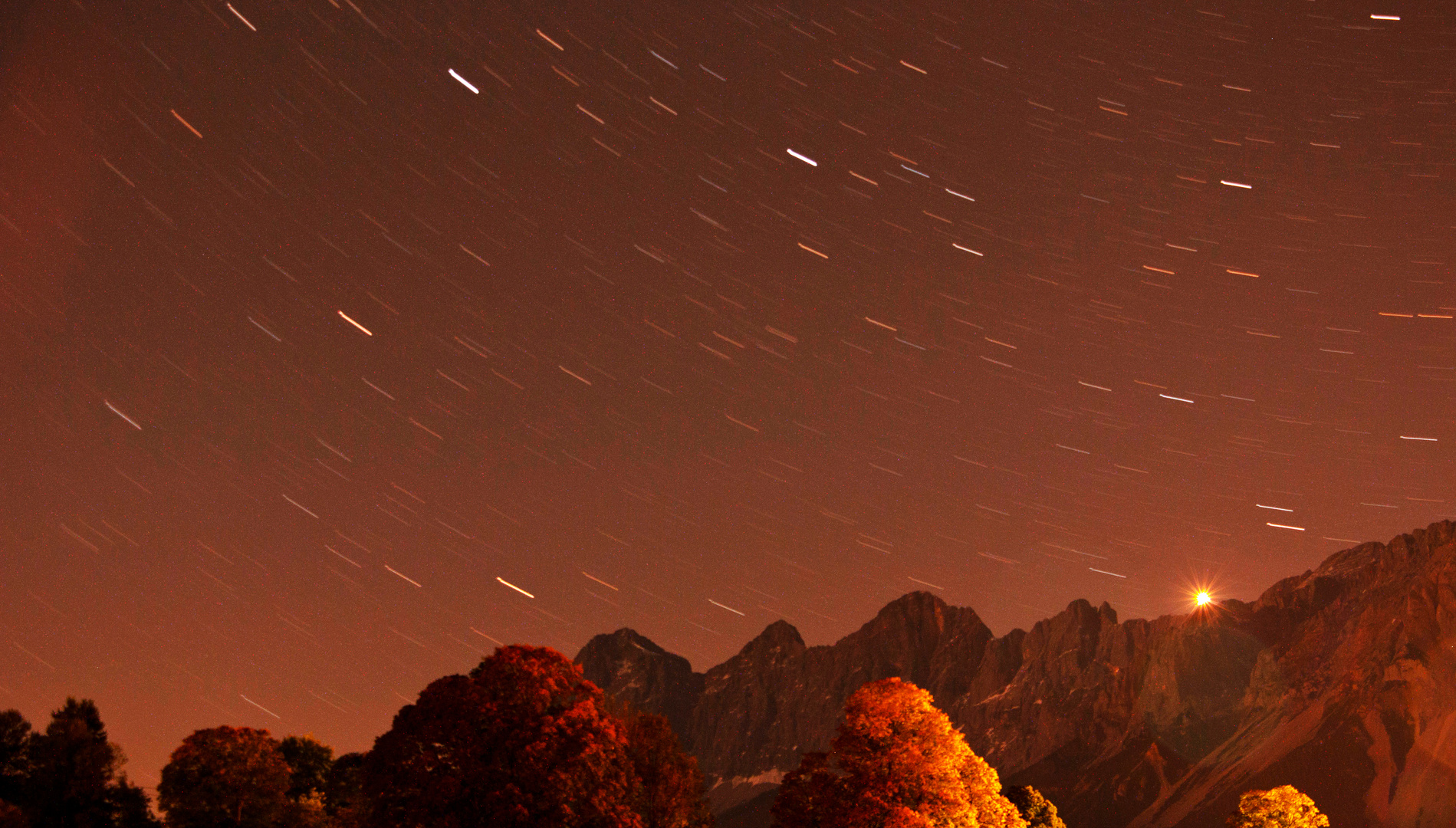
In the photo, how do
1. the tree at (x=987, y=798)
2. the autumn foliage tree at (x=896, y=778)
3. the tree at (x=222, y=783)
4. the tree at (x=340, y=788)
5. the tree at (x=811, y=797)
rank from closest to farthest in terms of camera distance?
the autumn foliage tree at (x=896, y=778) → the tree at (x=987, y=798) → the tree at (x=811, y=797) → the tree at (x=222, y=783) → the tree at (x=340, y=788)

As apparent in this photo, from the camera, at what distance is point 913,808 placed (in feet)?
117

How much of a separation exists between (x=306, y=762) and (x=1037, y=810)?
157 ft

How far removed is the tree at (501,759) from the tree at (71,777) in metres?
38.4

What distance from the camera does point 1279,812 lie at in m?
61.4

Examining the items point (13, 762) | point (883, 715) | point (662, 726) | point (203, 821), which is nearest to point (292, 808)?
point (203, 821)

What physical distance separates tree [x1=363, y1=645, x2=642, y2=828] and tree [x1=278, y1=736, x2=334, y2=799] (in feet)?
135

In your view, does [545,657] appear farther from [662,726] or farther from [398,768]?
[662,726]

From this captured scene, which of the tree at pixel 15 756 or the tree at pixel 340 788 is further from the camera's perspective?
the tree at pixel 340 788

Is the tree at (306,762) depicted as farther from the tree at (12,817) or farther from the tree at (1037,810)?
the tree at (1037,810)

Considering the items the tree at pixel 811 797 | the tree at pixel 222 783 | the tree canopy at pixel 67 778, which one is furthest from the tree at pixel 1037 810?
the tree canopy at pixel 67 778

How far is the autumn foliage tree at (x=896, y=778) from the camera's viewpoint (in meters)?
35.1

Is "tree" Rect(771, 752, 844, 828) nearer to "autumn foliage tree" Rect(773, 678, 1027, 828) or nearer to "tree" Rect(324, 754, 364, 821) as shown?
"autumn foliage tree" Rect(773, 678, 1027, 828)

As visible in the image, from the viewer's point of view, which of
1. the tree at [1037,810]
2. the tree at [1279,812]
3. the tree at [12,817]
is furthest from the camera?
the tree at [1037,810]

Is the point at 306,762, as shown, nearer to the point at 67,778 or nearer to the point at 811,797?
the point at 67,778
